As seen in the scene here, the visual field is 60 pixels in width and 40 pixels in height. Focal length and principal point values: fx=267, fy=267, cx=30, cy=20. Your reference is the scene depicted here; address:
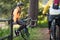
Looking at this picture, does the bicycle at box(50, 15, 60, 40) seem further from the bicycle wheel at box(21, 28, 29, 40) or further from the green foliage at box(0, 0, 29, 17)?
the green foliage at box(0, 0, 29, 17)

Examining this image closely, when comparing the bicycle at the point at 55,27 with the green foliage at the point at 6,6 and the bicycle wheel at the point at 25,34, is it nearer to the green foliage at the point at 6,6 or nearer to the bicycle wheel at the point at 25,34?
the bicycle wheel at the point at 25,34

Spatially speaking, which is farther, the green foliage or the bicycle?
the green foliage

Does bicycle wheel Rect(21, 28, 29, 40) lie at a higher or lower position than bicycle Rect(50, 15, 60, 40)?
lower

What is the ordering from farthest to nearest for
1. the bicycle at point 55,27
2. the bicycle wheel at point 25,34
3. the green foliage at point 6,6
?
the green foliage at point 6,6 < the bicycle wheel at point 25,34 < the bicycle at point 55,27

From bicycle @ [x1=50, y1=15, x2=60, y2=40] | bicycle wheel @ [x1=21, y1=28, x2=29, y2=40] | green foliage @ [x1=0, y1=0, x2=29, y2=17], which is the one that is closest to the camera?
bicycle @ [x1=50, y1=15, x2=60, y2=40]

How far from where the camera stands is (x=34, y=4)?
17406mm

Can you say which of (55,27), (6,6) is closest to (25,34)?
(55,27)

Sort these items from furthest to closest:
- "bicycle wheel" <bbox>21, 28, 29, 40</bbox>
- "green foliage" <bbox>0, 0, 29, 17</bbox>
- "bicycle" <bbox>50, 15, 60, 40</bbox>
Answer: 1. "green foliage" <bbox>0, 0, 29, 17</bbox>
2. "bicycle wheel" <bbox>21, 28, 29, 40</bbox>
3. "bicycle" <bbox>50, 15, 60, 40</bbox>

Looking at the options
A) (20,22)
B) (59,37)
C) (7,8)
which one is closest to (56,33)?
(59,37)

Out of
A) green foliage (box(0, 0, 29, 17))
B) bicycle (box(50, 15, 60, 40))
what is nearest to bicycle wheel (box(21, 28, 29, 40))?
bicycle (box(50, 15, 60, 40))

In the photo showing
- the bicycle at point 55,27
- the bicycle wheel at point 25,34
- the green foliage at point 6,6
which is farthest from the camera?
the green foliage at point 6,6

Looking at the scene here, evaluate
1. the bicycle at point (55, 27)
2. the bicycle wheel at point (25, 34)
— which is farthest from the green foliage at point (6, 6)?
the bicycle at point (55, 27)

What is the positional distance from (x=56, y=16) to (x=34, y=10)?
8.85 m

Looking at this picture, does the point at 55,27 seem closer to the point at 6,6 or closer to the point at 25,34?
the point at 25,34
